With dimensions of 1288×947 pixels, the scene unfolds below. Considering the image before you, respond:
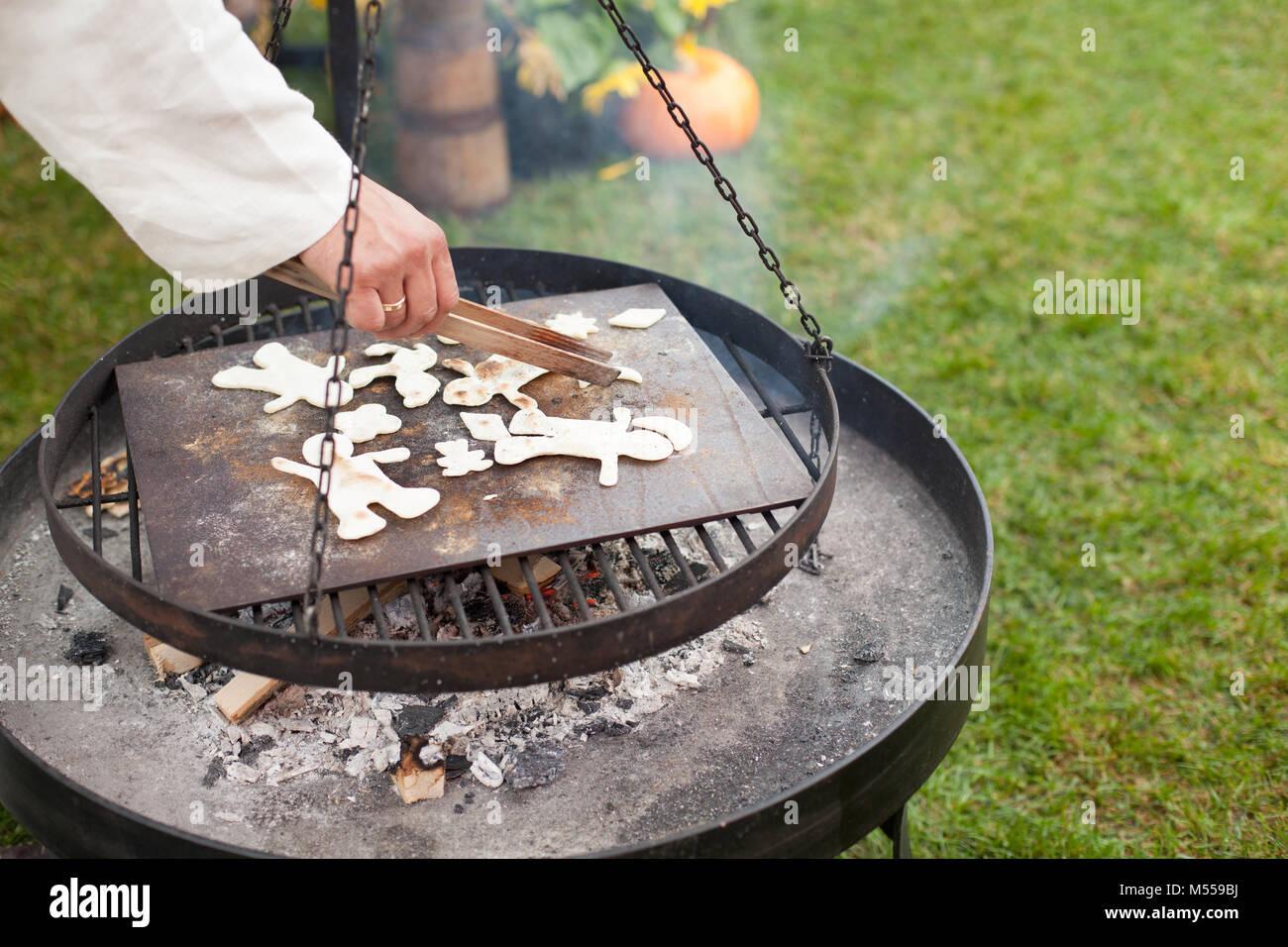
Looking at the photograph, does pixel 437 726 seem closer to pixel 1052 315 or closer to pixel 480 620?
pixel 480 620

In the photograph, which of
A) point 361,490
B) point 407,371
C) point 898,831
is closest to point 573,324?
point 407,371

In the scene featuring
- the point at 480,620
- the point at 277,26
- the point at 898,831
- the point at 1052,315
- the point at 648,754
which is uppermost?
the point at 277,26

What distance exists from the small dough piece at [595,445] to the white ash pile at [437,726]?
1.62 feet

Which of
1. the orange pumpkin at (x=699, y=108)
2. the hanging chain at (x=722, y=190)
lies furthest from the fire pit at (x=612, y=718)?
the orange pumpkin at (x=699, y=108)

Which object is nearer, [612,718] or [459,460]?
[459,460]

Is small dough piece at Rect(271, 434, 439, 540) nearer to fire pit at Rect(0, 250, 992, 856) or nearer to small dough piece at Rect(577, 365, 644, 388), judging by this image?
fire pit at Rect(0, 250, 992, 856)

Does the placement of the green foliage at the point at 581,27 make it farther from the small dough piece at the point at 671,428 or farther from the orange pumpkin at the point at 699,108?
the small dough piece at the point at 671,428

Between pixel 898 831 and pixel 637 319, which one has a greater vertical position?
pixel 637 319

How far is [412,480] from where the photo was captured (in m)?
2.24

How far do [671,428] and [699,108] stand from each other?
414 centimetres

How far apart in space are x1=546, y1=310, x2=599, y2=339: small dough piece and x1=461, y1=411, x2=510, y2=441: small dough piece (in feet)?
1.21

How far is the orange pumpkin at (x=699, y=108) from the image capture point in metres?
6.00

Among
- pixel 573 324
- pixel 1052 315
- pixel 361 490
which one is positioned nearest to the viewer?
pixel 361 490

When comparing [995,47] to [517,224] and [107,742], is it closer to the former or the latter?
[517,224]
